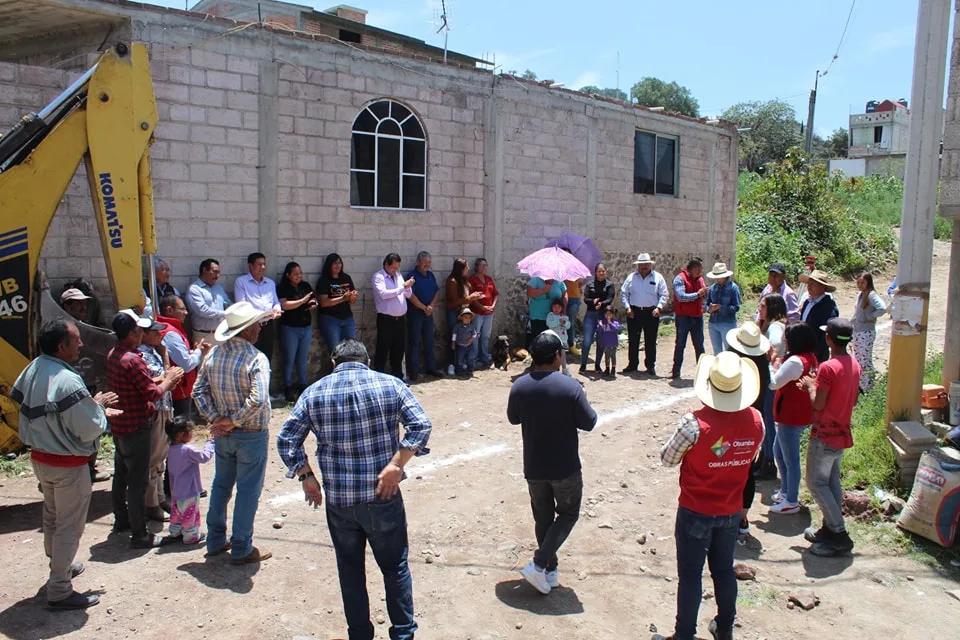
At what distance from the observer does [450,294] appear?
11.8m

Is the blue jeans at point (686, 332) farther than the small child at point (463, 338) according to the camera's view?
No

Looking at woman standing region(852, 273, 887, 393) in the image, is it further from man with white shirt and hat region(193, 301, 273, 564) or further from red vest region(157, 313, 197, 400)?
red vest region(157, 313, 197, 400)

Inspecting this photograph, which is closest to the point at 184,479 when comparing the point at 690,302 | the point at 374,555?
the point at 374,555

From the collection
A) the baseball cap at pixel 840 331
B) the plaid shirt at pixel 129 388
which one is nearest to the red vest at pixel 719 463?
the baseball cap at pixel 840 331

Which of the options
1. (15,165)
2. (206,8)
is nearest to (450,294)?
(15,165)

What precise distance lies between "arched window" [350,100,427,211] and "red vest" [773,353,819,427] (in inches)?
271

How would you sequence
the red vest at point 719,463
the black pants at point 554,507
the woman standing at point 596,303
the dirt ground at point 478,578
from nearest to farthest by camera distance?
the red vest at point 719,463 → the dirt ground at point 478,578 → the black pants at point 554,507 → the woman standing at point 596,303

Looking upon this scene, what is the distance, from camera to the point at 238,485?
17.5 ft

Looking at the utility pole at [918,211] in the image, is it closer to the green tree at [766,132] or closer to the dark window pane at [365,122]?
the dark window pane at [365,122]

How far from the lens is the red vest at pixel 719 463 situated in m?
4.26

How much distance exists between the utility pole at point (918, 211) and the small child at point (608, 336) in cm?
498

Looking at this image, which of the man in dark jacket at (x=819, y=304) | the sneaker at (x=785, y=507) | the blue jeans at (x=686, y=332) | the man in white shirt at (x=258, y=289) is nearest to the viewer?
the sneaker at (x=785, y=507)

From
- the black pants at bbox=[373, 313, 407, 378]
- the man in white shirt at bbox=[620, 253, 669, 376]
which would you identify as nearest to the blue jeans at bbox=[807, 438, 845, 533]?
the man in white shirt at bbox=[620, 253, 669, 376]

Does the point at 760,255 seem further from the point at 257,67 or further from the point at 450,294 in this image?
the point at 257,67
